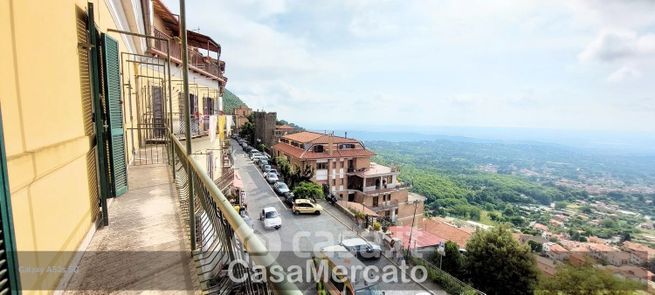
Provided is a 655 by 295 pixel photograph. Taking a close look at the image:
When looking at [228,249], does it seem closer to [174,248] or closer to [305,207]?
[174,248]

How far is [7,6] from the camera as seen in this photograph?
66.4 inches

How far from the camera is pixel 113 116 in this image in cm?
386

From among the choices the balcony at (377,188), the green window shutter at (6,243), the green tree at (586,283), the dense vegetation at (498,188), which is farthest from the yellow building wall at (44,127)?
the dense vegetation at (498,188)

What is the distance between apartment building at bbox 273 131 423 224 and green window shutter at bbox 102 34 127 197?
83.3ft

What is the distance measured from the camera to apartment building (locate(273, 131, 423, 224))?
30625mm

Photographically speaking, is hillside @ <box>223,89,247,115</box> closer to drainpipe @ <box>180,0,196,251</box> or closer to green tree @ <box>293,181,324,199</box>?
green tree @ <box>293,181,324,199</box>

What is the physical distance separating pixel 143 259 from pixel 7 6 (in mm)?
2395

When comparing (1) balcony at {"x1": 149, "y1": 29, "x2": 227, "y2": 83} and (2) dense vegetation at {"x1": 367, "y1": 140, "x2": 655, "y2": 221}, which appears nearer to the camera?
(1) balcony at {"x1": 149, "y1": 29, "x2": 227, "y2": 83}

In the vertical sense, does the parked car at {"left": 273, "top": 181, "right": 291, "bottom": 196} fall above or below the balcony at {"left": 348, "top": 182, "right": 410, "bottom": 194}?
above

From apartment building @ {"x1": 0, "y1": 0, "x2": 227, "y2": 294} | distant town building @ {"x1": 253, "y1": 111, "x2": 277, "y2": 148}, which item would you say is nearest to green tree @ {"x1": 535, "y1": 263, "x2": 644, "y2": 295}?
apartment building @ {"x1": 0, "y1": 0, "x2": 227, "y2": 294}

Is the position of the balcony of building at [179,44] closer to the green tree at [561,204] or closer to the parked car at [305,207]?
the parked car at [305,207]

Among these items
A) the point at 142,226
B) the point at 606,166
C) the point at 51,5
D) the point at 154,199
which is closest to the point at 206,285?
the point at 142,226

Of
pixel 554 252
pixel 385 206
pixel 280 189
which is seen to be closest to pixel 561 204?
pixel 554 252

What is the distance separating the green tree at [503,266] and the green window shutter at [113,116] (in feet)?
54.9
